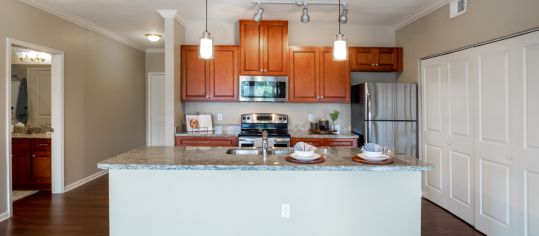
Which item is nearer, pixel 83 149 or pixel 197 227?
pixel 197 227

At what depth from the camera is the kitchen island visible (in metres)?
2.41

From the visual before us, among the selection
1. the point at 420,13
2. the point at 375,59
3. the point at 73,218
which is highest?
the point at 420,13

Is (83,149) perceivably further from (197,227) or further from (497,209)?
(497,209)

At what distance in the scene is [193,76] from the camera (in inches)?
186

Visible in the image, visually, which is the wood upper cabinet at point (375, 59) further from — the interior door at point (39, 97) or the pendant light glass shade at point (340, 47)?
the interior door at point (39, 97)

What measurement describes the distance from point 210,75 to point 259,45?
2.68ft

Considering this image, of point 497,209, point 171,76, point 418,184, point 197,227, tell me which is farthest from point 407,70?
point 197,227

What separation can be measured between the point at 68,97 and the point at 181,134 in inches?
67.7

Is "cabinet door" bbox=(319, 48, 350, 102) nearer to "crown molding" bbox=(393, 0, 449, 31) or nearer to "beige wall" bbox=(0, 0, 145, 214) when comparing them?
"crown molding" bbox=(393, 0, 449, 31)

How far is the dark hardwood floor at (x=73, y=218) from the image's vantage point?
10.8 feet

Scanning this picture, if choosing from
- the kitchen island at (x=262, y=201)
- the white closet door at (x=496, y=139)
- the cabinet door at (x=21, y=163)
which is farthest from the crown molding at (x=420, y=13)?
the cabinet door at (x=21, y=163)

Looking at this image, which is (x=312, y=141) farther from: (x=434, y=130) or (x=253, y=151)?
(x=253, y=151)

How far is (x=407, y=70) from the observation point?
4762mm

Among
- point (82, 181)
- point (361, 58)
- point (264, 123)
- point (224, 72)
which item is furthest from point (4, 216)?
point (361, 58)
